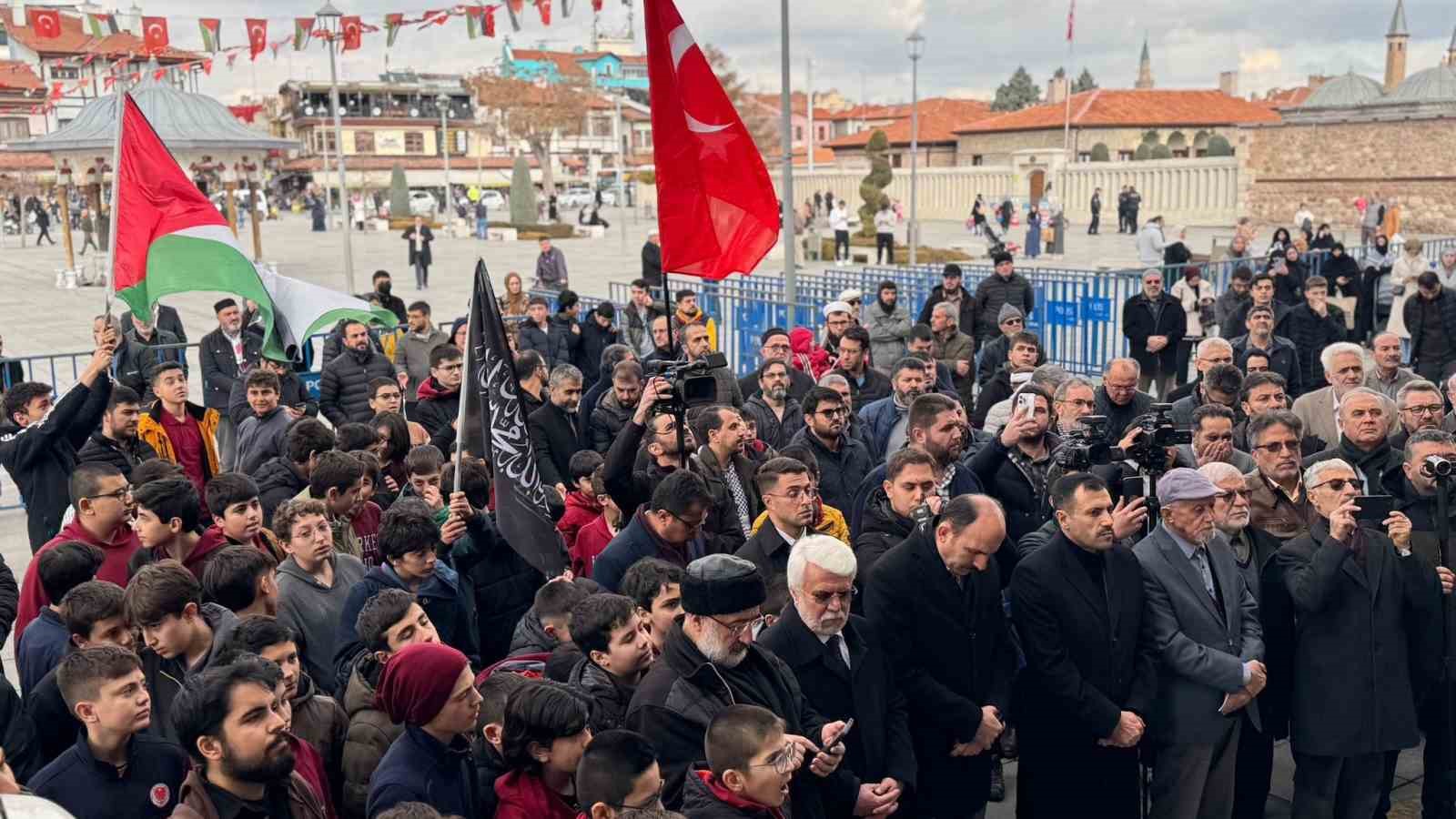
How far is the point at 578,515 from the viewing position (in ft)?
21.4

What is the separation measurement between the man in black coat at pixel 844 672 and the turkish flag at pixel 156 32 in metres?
24.1

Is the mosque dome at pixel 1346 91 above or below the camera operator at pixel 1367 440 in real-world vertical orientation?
above

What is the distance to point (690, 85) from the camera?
265 inches

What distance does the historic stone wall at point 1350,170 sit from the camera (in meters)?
44.9

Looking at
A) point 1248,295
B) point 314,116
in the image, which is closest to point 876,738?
point 1248,295

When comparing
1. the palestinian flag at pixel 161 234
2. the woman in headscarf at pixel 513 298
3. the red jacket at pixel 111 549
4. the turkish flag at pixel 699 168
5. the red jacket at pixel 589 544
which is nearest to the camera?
the red jacket at pixel 111 549

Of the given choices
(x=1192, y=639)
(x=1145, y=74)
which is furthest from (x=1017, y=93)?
(x=1192, y=639)

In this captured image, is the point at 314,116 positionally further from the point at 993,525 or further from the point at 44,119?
the point at 993,525

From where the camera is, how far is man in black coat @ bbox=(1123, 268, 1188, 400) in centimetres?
1257

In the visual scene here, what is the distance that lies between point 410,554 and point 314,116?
9668 cm

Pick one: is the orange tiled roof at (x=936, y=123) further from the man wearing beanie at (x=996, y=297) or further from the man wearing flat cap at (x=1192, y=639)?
the man wearing flat cap at (x=1192, y=639)

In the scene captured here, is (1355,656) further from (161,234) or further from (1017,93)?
(1017,93)

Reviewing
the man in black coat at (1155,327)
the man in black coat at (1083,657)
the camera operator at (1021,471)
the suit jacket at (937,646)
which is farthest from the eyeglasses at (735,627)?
the man in black coat at (1155,327)

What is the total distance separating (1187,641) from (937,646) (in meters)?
1.00
